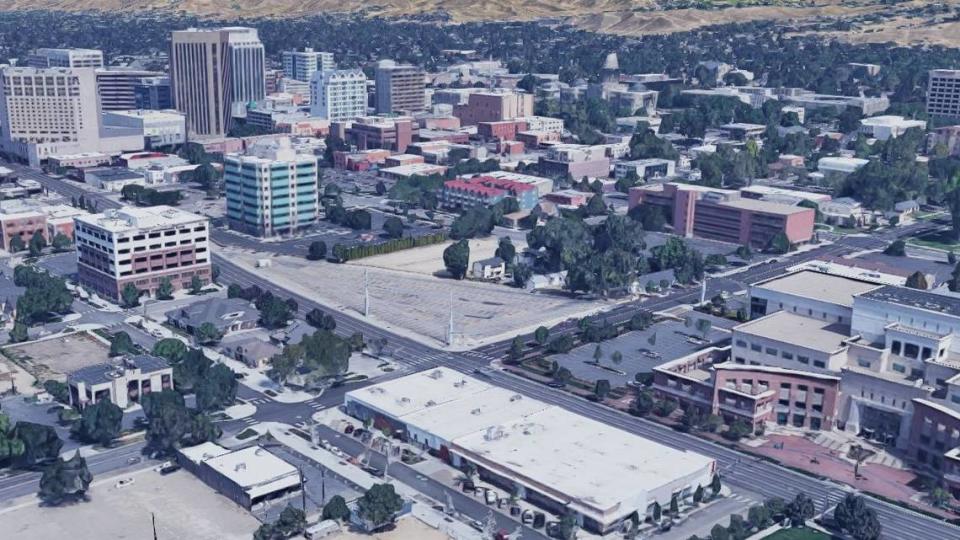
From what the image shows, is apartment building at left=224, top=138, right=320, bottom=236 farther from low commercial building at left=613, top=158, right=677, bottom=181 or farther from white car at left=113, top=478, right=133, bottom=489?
white car at left=113, top=478, right=133, bottom=489

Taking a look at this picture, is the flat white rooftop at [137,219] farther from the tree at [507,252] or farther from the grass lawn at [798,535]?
the grass lawn at [798,535]

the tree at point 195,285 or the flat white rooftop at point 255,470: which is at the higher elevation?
the tree at point 195,285

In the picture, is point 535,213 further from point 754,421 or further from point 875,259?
point 754,421

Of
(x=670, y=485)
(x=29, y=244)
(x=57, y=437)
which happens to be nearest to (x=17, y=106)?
(x=29, y=244)

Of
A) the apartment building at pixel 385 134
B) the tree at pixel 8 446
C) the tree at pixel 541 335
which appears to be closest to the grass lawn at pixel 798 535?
the tree at pixel 541 335

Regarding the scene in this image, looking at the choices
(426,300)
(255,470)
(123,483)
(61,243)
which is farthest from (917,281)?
(61,243)

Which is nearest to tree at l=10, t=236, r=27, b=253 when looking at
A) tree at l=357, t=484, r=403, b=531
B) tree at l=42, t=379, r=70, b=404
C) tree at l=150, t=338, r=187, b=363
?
tree at l=150, t=338, r=187, b=363
